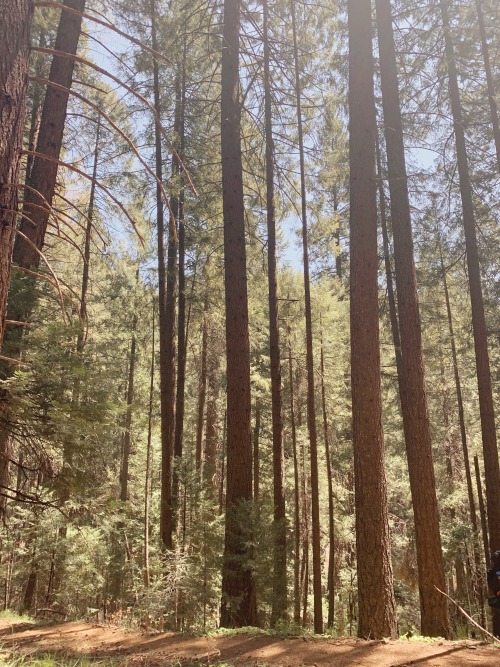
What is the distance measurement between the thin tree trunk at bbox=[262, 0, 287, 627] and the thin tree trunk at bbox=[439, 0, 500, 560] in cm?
461

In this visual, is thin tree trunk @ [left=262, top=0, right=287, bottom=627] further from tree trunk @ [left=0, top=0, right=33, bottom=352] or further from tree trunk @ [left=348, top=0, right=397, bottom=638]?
tree trunk @ [left=0, top=0, right=33, bottom=352]

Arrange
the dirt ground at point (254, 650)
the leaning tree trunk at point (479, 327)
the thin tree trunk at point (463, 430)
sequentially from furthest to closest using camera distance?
1. the thin tree trunk at point (463, 430)
2. the leaning tree trunk at point (479, 327)
3. the dirt ground at point (254, 650)

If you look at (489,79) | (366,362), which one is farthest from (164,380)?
(489,79)

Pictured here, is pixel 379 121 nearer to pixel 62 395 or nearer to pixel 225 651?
pixel 62 395

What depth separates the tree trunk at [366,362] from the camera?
5451mm

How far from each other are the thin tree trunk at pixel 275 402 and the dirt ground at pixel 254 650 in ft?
7.94

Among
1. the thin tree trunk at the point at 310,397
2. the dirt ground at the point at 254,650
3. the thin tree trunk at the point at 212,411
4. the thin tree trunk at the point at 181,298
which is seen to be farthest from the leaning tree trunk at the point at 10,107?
the thin tree trunk at the point at 212,411

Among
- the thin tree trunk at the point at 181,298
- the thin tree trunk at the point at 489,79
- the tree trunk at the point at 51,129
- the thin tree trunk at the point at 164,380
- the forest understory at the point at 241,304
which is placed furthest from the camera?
the thin tree trunk at the point at 181,298

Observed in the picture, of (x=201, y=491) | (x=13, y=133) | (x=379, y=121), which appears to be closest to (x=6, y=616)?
(x=201, y=491)

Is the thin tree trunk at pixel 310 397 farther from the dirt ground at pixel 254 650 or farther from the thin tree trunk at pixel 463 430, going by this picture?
the thin tree trunk at pixel 463 430

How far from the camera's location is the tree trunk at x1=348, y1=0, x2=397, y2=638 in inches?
215

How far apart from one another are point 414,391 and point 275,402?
3926 mm

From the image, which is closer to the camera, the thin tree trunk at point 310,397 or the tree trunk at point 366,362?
the tree trunk at point 366,362

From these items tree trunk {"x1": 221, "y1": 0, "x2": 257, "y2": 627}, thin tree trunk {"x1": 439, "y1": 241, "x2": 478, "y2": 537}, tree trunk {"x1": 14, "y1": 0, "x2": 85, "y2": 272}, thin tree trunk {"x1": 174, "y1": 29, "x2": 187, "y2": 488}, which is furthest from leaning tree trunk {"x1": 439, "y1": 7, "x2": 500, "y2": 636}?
tree trunk {"x1": 14, "y1": 0, "x2": 85, "y2": 272}
